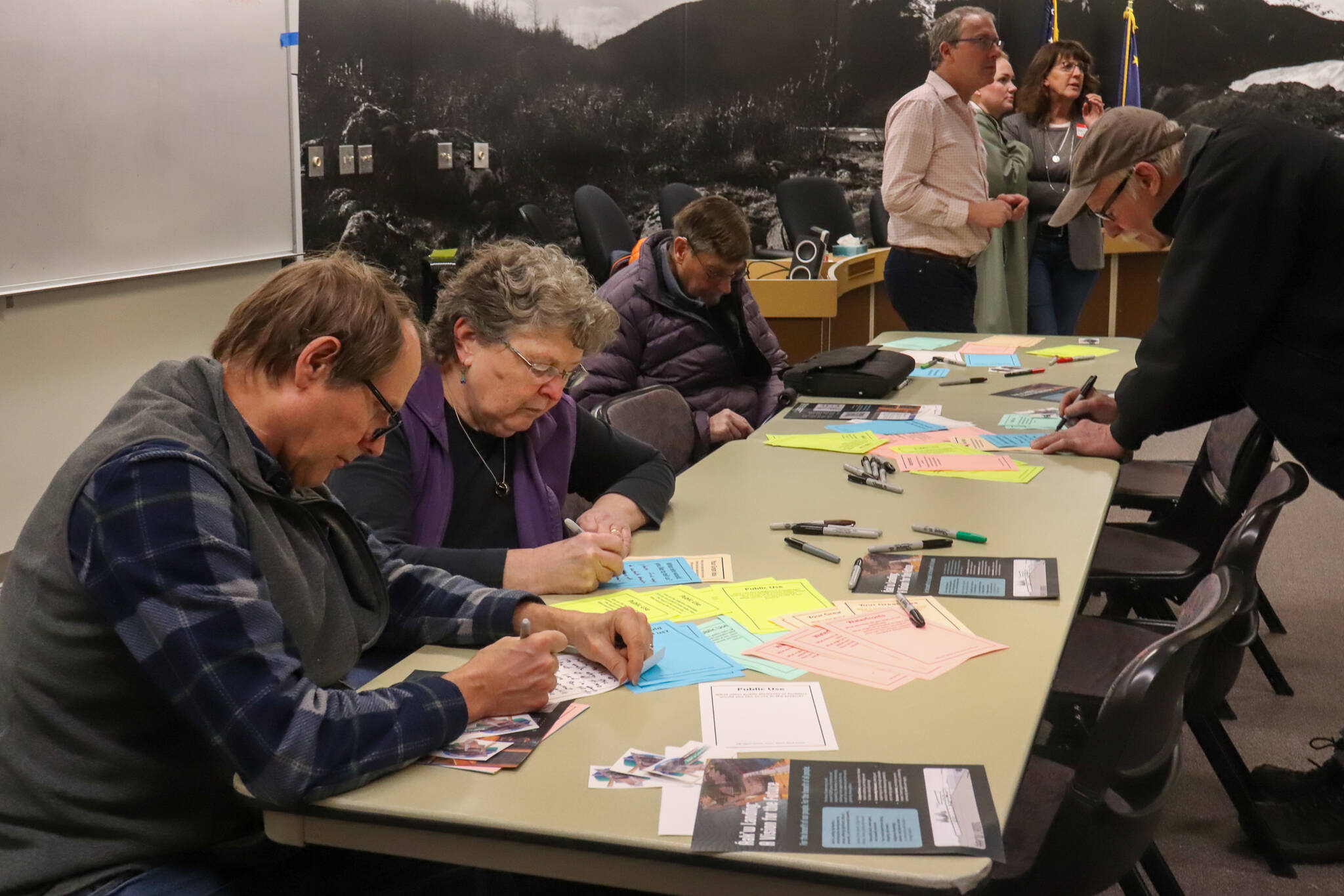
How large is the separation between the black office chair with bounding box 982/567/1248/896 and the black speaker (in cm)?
395

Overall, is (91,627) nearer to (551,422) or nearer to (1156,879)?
(551,422)

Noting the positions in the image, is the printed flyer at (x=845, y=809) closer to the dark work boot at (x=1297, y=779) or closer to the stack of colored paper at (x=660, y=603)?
the stack of colored paper at (x=660, y=603)

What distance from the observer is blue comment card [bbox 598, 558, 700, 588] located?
1.88 meters

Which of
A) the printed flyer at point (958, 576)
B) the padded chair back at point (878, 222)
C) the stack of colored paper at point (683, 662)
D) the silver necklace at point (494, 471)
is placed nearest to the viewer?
the stack of colored paper at point (683, 662)

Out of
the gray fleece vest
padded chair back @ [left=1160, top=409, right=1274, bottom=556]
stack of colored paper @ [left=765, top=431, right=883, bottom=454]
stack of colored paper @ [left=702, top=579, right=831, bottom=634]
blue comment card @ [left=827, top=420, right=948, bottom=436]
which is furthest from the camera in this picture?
blue comment card @ [left=827, top=420, right=948, bottom=436]

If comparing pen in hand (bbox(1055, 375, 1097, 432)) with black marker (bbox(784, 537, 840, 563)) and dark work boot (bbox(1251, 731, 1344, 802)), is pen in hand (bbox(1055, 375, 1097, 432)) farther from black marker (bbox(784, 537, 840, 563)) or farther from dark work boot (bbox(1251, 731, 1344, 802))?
black marker (bbox(784, 537, 840, 563))

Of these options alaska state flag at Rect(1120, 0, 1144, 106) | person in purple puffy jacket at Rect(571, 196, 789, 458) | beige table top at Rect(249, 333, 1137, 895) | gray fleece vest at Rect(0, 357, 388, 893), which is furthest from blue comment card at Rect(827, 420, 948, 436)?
alaska state flag at Rect(1120, 0, 1144, 106)

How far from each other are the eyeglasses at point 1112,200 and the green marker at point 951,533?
902 mm

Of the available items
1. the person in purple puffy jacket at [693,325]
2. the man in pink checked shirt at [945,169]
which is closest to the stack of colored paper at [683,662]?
the person in purple puffy jacket at [693,325]

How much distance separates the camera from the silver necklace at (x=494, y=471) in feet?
6.89

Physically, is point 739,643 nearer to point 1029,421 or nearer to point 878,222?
point 1029,421

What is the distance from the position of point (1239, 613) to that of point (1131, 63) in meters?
6.67

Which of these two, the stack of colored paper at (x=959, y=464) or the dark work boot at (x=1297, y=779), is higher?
the stack of colored paper at (x=959, y=464)

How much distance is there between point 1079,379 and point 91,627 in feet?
9.92
